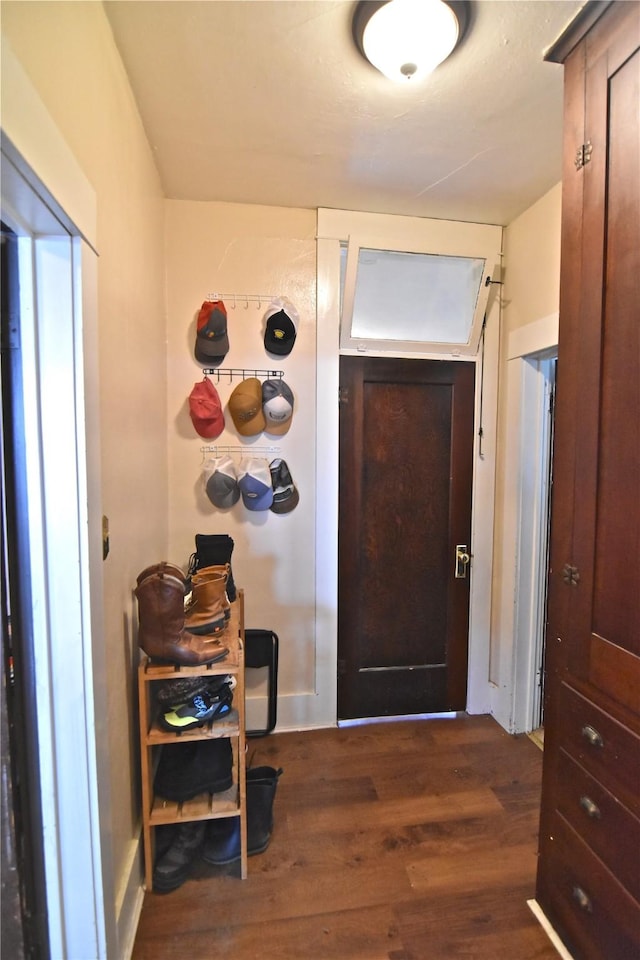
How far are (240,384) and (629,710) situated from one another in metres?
1.80

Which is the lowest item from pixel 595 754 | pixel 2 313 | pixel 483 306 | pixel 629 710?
pixel 595 754

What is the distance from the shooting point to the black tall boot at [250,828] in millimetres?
1447

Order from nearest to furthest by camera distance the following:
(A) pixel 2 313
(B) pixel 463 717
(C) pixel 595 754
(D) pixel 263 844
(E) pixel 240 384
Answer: (A) pixel 2 313 < (C) pixel 595 754 < (D) pixel 263 844 < (E) pixel 240 384 < (B) pixel 463 717

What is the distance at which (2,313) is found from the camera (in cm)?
88

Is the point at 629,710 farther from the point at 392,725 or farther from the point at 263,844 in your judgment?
the point at 392,725

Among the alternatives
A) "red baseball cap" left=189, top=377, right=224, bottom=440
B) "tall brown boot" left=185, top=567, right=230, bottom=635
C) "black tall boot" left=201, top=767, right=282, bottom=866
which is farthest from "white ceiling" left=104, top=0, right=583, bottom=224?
"black tall boot" left=201, top=767, right=282, bottom=866

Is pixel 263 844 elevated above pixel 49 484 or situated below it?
below

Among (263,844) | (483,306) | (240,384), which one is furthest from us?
(483,306)

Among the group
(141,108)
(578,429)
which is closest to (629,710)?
(578,429)

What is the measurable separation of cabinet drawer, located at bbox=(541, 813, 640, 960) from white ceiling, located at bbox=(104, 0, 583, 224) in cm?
220

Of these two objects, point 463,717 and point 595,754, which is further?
point 463,717

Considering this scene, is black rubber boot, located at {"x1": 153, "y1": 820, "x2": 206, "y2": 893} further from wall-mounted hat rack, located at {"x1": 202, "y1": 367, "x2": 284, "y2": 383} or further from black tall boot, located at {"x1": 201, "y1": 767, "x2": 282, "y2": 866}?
wall-mounted hat rack, located at {"x1": 202, "y1": 367, "x2": 284, "y2": 383}

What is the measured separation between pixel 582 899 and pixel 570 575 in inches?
33.6

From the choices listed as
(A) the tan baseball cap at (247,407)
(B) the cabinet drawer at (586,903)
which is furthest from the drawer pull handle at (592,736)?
(A) the tan baseball cap at (247,407)
